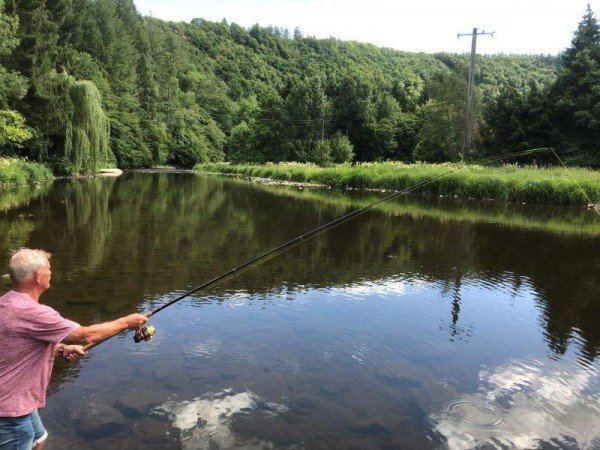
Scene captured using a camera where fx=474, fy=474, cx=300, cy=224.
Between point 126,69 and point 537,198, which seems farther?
point 126,69

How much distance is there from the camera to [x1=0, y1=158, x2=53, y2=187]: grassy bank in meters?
28.4

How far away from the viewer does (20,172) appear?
98.7 feet

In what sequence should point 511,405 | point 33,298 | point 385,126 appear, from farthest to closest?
1. point 385,126
2. point 511,405
3. point 33,298

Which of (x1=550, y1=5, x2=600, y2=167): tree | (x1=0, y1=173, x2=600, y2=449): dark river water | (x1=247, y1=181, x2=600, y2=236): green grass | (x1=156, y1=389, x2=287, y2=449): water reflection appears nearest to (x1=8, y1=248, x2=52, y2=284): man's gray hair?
(x1=0, y1=173, x2=600, y2=449): dark river water

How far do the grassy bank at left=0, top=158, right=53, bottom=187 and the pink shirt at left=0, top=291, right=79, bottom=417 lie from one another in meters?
29.4

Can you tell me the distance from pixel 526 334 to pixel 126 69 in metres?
74.5

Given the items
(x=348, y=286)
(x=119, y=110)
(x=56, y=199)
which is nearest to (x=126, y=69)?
(x=119, y=110)

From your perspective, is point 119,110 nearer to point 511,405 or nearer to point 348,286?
point 348,286

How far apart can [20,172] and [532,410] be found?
107ft

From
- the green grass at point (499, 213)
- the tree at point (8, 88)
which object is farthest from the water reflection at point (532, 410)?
the tree at point (8, 88)

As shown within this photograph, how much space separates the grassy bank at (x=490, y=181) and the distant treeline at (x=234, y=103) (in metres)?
6.33

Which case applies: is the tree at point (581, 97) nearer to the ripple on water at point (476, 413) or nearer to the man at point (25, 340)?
the ripple on water at point (476, 413)

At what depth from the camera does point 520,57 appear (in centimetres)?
12394

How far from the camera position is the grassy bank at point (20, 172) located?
2840 cm
